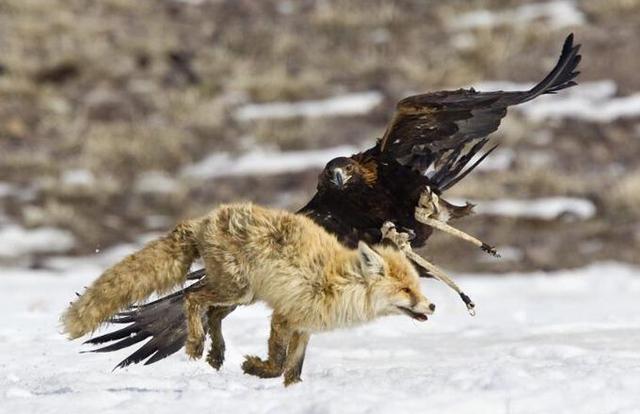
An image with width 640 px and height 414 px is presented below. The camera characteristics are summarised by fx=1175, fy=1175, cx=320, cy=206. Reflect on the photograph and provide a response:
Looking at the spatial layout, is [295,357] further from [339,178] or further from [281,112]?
[281,112]

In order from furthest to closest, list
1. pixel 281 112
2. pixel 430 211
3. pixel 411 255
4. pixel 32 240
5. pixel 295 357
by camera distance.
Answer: pixel 281 112, pixel 32 240, pixel 430 211, pixel 411 255, pixel 295 357

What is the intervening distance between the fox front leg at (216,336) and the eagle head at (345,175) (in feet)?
4.47

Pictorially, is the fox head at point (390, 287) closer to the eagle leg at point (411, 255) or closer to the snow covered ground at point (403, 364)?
the snow covered ground at point (403, 364)

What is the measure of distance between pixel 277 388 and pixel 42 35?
15.7 m

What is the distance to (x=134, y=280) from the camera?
5879 millimetres

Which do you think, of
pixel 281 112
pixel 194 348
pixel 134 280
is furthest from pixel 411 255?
pixel 281 112

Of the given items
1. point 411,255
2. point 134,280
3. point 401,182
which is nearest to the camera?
point 134,280

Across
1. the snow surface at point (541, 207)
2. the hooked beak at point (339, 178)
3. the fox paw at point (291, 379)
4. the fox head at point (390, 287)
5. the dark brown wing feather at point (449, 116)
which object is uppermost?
the snow surface at point (541, 207)

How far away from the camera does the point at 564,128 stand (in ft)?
53.7

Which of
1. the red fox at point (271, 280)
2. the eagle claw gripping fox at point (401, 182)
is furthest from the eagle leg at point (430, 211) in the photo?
the red fox at point (271, 280)

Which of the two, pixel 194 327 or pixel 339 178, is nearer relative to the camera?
pixel 194 327

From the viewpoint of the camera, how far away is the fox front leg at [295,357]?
564cm

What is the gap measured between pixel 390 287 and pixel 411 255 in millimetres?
1006

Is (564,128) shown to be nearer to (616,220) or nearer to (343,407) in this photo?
(616,220)
